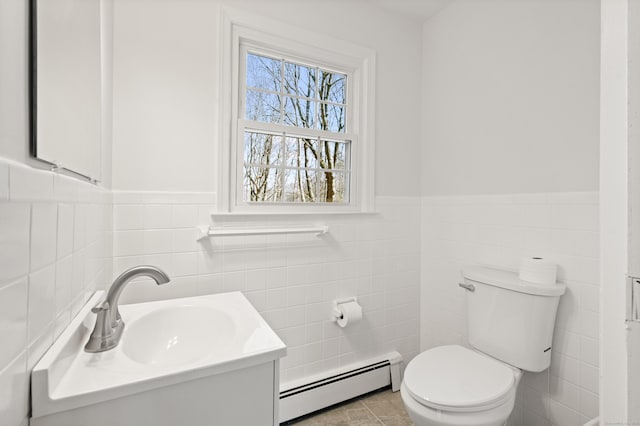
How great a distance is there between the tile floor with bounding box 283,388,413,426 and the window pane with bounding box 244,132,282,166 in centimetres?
145

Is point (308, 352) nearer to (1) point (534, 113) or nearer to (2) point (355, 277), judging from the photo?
(2) point (355, 277)

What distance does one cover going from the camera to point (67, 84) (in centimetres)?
74

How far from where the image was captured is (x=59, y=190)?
652 millimetres

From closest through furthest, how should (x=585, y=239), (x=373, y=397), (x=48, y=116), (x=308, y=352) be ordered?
(x=48, y=116) < (x=585, y=239) < (x=308, y=352) < (x=373, y=397)

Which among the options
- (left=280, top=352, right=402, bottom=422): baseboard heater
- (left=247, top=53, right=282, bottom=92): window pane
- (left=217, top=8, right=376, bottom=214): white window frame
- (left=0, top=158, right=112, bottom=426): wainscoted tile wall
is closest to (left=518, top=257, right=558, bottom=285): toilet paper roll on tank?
(left=217, top=8, right=376, bottom=214): white window frame

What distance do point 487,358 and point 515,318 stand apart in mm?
228

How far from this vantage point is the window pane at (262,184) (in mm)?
1728

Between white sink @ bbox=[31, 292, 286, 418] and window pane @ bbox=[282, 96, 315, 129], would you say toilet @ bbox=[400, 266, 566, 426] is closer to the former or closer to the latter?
white sink @ bbox=[31, 292, 286, 418]

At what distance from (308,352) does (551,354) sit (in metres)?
1.23

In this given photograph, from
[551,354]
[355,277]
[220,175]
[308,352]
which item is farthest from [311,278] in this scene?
[551,354]

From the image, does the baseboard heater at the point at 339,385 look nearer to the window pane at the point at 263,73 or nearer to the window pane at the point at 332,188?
the window pane at the point at 332,188

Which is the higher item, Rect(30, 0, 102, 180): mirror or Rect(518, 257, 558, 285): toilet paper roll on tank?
Rect(30, 0, 102, 180): mirror

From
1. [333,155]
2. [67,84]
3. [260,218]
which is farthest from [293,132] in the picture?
[67,84]

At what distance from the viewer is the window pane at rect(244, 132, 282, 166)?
1721 mm
